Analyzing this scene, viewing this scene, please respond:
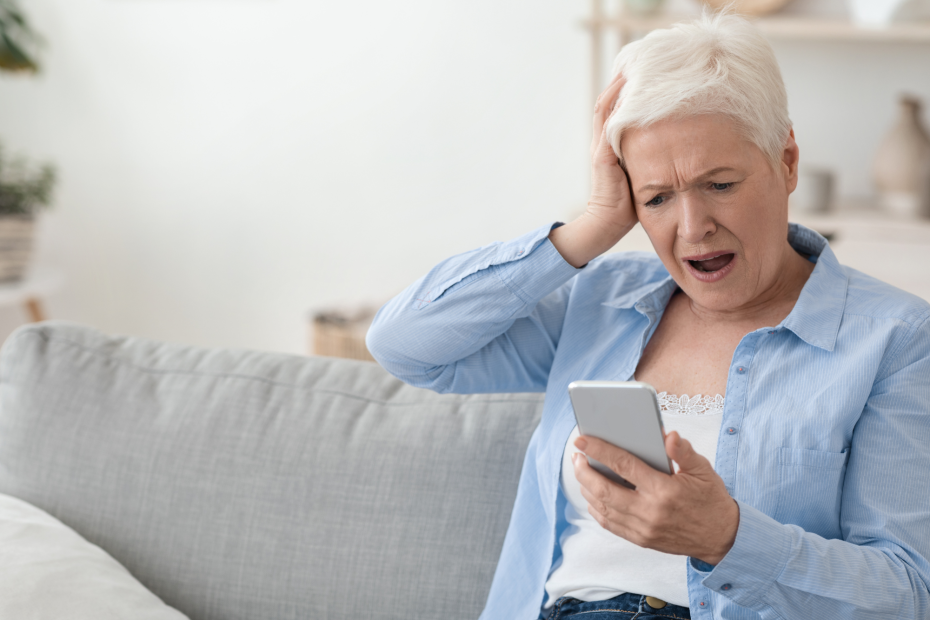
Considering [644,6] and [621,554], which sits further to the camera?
[644,6]

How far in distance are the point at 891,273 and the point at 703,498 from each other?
0.85 m

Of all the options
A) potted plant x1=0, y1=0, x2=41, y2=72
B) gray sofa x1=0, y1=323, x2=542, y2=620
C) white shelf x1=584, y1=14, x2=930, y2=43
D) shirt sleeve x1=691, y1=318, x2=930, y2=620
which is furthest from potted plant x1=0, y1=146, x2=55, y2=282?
shirt sleeve x1=691, y1=318, x2=930, y2=620

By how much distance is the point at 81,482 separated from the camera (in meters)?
1.24

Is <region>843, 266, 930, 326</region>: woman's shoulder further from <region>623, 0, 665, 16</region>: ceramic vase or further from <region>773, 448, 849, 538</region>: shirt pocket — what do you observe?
<region>623, 0, 665, 16</region>: ceramic vase

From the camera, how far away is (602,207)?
1.06 metres

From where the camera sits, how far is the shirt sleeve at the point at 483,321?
1090 mm

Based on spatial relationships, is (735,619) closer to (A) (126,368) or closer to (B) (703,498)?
(B) (703,498)

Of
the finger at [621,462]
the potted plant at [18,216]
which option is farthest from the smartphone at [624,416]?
the potted plant at [18,216]

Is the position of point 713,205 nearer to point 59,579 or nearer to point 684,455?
point 684,455

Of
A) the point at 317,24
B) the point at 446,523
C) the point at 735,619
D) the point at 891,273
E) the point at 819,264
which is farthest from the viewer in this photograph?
the point at 317,24

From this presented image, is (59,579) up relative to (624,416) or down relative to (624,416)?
down

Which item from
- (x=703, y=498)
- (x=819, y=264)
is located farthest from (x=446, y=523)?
(x=819, y=264)

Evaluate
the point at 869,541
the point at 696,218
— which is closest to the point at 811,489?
the point at 869,541

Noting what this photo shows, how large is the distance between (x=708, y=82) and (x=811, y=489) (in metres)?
0.45
